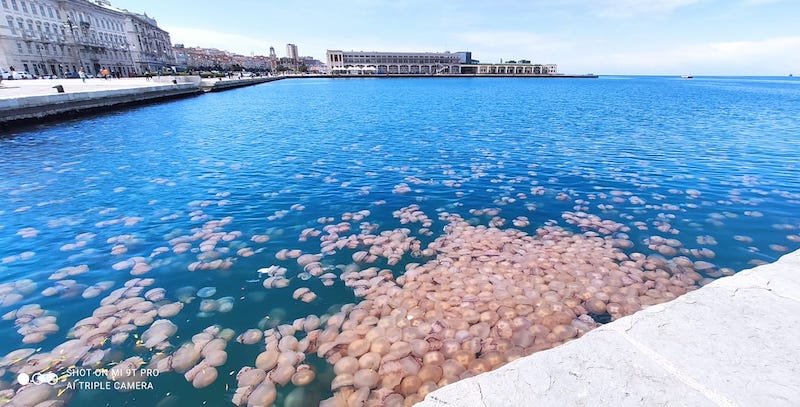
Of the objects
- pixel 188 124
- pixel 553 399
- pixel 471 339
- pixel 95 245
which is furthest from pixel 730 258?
pixel 188 124

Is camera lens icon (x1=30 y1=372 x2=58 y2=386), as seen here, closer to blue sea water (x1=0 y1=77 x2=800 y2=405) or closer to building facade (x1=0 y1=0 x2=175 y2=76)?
blue sea water (x1=0 y1=77 x2=800 y2=405)

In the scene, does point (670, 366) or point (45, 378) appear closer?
point (670, 366)

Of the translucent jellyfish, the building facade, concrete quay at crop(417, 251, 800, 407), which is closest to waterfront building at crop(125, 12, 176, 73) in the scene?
the building facade

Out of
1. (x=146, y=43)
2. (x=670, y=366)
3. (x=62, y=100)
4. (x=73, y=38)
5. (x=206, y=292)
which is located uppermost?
(x=146, y=43)

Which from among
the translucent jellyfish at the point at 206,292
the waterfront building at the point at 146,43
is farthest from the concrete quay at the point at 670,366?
the waterfront building at the point at 146,43

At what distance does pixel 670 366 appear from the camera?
340cm

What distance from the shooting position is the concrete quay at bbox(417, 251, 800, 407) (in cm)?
308

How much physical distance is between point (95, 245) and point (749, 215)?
19545 millimetres

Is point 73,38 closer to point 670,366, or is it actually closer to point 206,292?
point 206,292

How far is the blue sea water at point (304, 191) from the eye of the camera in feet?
25.6

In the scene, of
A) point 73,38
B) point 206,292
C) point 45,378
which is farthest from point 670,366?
point 73,38

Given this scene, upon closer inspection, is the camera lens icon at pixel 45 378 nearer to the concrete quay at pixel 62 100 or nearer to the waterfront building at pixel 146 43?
the concrete quay at pixel 62 100

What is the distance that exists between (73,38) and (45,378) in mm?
123263

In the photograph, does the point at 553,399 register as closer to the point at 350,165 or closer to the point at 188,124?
the point at 350,165
